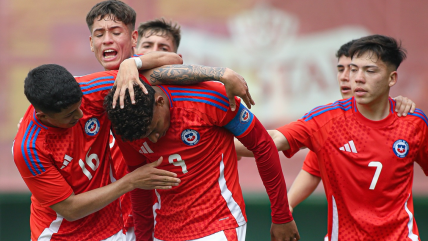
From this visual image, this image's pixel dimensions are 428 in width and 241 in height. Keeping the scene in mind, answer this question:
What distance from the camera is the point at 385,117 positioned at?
127 inches

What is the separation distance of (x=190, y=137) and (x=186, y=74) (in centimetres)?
35

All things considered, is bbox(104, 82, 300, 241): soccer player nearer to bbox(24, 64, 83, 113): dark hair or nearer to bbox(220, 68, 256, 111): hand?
bbox(220, 68, 256, 111): hand

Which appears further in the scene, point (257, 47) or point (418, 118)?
point (257, 47)

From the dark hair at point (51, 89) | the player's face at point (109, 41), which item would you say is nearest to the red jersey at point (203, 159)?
the dark hair at point (51, 89)

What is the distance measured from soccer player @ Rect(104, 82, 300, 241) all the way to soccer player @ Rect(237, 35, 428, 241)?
1.68 feet

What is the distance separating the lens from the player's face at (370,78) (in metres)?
3.17

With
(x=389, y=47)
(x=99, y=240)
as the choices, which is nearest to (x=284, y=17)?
(x=389, y=47)

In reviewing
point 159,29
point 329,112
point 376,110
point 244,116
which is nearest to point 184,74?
point 244,116

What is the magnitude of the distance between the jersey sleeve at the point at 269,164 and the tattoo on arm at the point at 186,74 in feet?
1.20

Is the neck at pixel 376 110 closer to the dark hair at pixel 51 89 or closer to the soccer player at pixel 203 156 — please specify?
the soccer player at pixel 203 156

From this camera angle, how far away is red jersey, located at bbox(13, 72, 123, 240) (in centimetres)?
255

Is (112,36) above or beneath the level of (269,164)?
above

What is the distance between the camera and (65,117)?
2.46 m

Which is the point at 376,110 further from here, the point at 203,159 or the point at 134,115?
the point at 134,115
